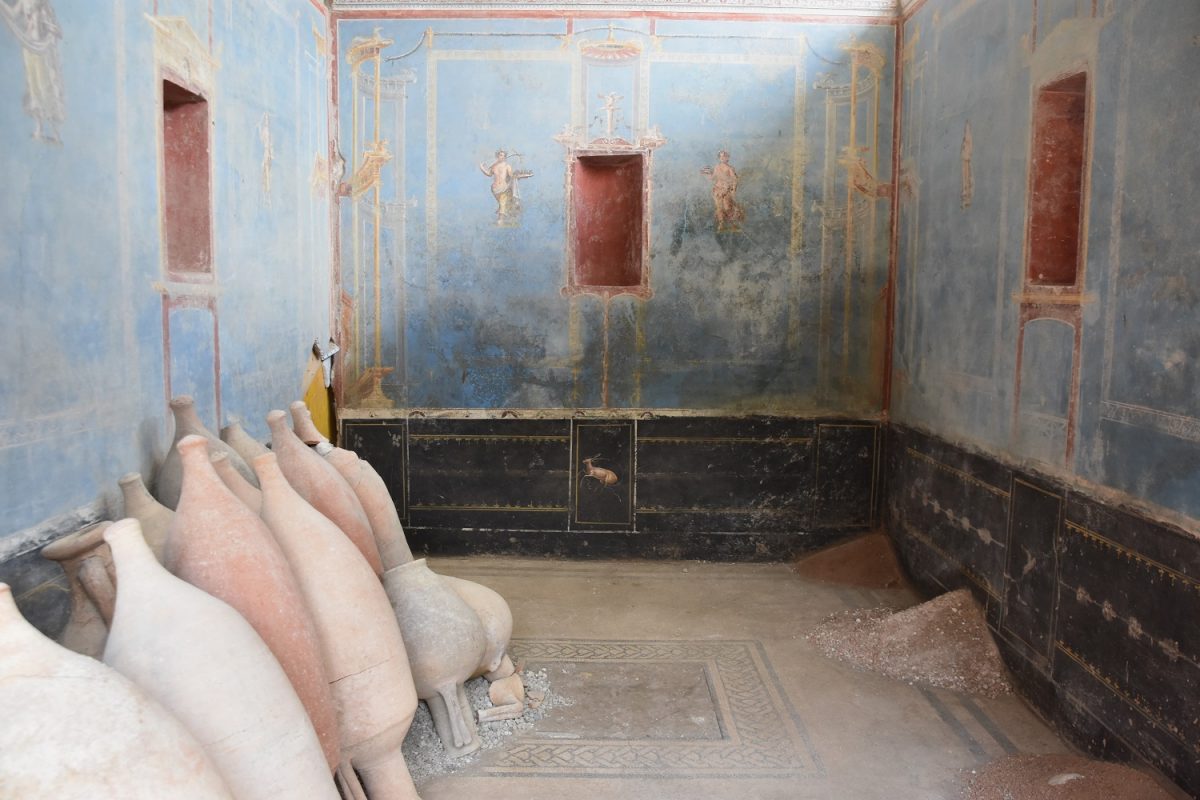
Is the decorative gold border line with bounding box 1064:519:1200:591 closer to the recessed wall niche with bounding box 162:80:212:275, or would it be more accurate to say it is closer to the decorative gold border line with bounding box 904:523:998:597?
the decorative gold border line with bounding box 904:523:998:597

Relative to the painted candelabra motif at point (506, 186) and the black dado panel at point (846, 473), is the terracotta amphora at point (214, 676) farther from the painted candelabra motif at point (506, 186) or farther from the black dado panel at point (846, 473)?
the black dado panel at point (846, 473)

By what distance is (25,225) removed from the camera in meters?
3.10

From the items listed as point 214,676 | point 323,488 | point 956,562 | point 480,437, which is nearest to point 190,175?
point 323,488

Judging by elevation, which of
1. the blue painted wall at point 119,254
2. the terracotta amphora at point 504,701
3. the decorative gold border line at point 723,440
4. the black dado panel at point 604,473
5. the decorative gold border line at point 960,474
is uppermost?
the blue painted wall at point 119,254

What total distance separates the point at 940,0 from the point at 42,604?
5952mm

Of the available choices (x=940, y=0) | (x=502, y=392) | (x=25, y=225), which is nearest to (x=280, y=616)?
(x=25, y=225)

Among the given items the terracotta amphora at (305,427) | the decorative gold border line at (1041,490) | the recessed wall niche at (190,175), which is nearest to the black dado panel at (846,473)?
the decorative gold border line at (1041,490)

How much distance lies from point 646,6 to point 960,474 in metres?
4.00

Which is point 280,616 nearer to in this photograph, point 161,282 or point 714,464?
point 161,282

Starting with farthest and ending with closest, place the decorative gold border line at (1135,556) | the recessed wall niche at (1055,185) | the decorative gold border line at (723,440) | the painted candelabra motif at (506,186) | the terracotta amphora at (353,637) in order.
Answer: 1. the decorative gold border line at (723,440)
2. the painted candelabra motif at (506,186)
3. the recessed wall niche at (1055,185)
4. the decorative gold border line at (1135,556)
5. the terracotta amphora at (353,637)

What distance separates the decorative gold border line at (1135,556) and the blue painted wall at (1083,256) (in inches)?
7.7

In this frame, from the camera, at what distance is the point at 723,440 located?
6695mm

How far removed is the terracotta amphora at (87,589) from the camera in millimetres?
2758

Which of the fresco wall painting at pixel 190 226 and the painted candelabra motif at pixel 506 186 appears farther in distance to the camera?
the painted candelabra motif at pixel 506 186
